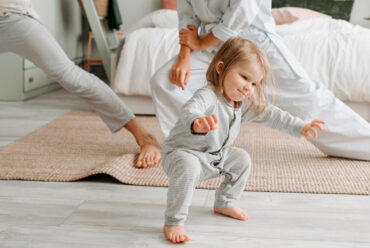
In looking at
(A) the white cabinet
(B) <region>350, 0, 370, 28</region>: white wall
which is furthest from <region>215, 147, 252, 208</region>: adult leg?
(B) <region>350, 0, 370, 28</region>: white wall

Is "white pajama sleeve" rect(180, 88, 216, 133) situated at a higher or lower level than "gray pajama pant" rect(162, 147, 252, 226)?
higher

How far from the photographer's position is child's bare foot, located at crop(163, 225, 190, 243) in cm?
118

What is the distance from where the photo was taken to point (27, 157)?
192 cm

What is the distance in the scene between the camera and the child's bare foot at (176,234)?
3.87 feet

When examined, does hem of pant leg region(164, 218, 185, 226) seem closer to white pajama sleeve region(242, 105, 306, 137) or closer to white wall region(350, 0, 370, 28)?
white pajama sleeve region(242, 105, 306, 137)

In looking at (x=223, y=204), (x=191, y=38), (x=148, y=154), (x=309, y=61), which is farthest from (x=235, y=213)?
(x=309, y=61)

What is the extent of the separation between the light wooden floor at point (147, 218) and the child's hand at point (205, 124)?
0.30m

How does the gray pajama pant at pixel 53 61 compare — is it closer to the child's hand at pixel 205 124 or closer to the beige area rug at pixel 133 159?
the beige area rug at pixel 133 159

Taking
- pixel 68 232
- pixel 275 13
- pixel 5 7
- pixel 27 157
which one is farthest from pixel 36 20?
pixel 275 13

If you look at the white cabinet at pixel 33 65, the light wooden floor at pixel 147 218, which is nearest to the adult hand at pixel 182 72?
the light wooden floor at pixel 147 218

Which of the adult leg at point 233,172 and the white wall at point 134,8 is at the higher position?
the adult leg at point 233,172

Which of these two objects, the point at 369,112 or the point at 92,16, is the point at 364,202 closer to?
the point at 369,112

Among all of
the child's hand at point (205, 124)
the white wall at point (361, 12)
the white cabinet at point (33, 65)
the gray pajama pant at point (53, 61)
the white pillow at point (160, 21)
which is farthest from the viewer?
the white wall at point (361, 12)

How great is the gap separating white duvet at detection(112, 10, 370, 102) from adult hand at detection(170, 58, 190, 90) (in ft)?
3.31
